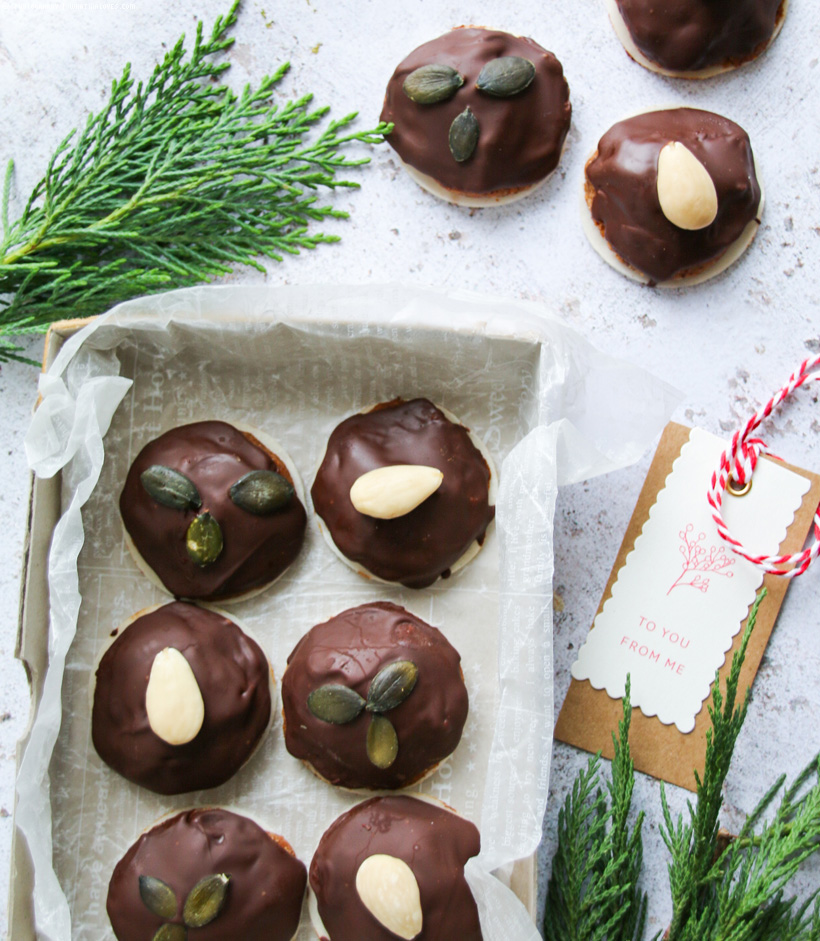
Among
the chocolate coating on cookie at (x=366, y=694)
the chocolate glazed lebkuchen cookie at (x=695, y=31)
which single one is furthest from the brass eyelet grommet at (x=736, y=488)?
the chocolate glazed lebkuchen cookie at (x=695, y=31)

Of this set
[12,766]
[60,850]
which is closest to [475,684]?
[60,850]

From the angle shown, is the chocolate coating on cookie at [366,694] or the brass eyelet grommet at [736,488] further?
the brass eyelet grommet at [736,488]

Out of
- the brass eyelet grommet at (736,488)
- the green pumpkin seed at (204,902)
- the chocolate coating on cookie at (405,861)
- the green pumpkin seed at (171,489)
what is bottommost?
the green pumpkin seed at (204,902)

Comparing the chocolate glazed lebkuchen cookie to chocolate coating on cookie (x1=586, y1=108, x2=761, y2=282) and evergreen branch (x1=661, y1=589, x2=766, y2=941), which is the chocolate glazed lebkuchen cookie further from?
evergreen branch (x1=661, y1=589, x2=766, y2=941)

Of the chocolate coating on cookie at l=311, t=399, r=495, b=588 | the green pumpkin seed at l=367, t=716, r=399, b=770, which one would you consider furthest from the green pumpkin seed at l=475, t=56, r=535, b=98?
the green pumpkin seed at l=367, t=716, r=399, b=770

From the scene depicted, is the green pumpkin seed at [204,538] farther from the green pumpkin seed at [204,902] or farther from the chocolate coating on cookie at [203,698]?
the green pumpkin seed at [204,902]

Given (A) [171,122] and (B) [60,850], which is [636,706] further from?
(A) [171,122]

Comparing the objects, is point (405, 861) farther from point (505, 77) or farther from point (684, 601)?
point (505, 77)
